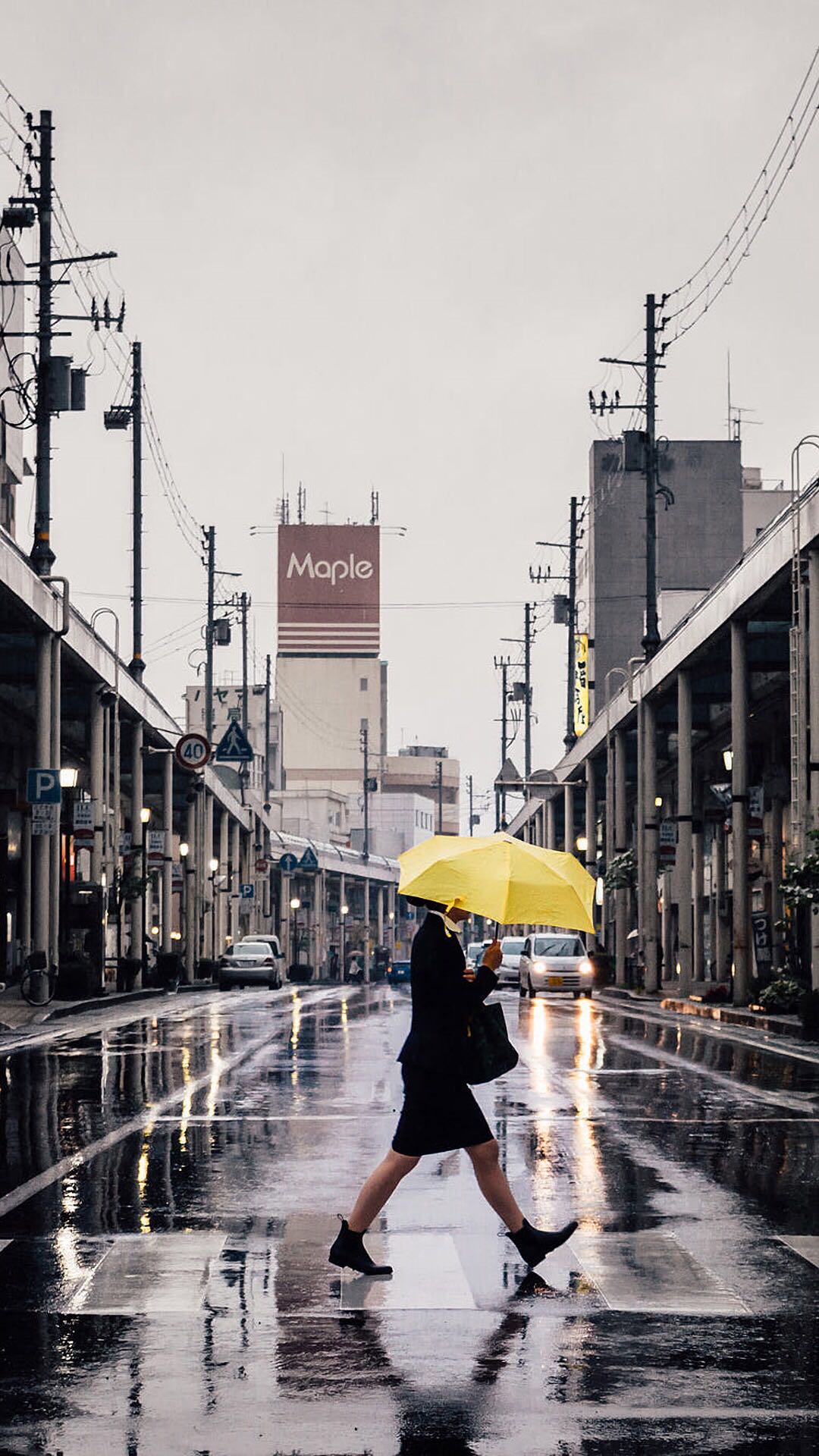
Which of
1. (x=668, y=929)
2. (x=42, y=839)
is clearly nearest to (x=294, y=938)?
(x=668, y=929)

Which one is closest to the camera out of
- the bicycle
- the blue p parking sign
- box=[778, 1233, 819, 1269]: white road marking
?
box=[778, 1233, 819, 1269]: white road marking

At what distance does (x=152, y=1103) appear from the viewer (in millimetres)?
17938

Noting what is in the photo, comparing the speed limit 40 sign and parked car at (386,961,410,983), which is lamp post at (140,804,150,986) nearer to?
the speed limit 40 sign

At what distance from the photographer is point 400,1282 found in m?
9.27

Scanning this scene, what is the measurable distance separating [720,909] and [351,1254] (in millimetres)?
52342

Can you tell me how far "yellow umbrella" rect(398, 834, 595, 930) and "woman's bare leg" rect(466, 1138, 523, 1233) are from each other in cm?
108

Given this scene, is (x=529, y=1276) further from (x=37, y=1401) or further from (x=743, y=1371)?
(x=37, y=1401)

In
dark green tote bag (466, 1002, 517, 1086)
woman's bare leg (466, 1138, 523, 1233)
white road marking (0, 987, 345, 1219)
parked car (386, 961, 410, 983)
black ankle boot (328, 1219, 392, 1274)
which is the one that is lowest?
parked car (386, 961, 410, 983)

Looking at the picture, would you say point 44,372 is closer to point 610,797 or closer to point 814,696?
point 814,696

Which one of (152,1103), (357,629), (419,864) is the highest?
(357,629)

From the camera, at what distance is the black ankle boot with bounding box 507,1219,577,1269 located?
9.56 metres

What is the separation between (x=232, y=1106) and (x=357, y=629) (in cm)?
17016

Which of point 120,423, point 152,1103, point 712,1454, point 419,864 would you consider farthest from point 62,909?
point 712,1454

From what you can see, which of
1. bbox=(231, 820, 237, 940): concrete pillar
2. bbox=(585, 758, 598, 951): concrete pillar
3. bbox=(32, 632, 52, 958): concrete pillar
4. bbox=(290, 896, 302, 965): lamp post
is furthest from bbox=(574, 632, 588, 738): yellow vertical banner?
bbox=(32, 632, 52, 958): concrete pillar
